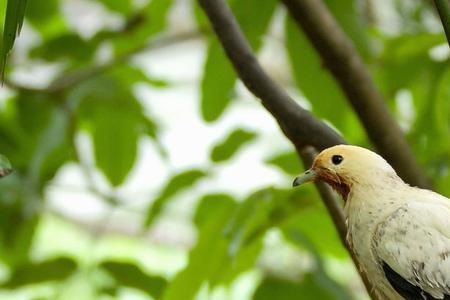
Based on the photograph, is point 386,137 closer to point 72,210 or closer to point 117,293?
point 117,293

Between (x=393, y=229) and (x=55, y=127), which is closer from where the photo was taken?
(x=393, y=229)

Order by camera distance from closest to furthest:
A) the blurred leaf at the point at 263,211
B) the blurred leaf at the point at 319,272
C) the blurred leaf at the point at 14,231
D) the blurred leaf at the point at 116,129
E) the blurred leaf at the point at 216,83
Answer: the blurred leaf at the point at 263,211 → the blurred leaf at the point at 319,272 → the blurred leaf at the point at 216,83 → the blurred leaf at the point at 116,129 → the blurred leaf at the point at 14,231

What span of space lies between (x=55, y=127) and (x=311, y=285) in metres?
0.65

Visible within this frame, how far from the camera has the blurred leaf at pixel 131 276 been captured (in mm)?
2404

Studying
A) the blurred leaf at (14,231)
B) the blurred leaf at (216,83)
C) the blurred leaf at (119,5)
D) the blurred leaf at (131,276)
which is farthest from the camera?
the blurred leaf at (119,5)

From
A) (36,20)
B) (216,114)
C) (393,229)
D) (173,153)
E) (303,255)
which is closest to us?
(393,229)

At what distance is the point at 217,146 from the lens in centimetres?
250

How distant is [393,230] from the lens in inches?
61.9

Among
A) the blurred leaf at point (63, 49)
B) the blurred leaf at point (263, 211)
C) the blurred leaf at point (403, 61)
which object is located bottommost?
the blurred leaf at point (263, 211)

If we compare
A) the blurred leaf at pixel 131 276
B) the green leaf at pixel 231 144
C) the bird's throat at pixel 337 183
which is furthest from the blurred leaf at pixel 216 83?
the bird's throat at pixel 337 183

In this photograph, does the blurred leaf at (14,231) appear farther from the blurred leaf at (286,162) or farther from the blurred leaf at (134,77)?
the blurred leaf at (286,162)

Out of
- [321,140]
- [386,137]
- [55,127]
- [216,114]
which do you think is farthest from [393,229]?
[55,127]

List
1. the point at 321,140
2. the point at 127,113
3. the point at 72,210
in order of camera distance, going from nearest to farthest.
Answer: the point at 321,140 < the point at 127,113 < the point at 72,210

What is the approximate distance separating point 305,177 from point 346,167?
2.7 inches
